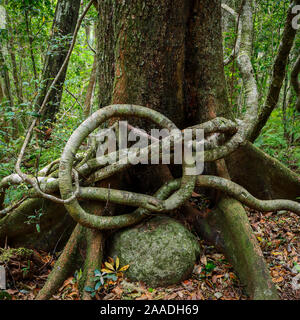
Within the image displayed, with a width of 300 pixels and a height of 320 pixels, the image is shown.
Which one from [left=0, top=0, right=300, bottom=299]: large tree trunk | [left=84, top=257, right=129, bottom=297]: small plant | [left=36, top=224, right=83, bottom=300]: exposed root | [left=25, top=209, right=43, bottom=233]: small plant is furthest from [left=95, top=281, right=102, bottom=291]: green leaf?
[left=25, top=209, right=43, bottom=233]: small plant

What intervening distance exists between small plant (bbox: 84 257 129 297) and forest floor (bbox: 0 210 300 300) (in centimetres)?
4

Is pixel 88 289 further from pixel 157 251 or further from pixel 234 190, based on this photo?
pixel 234 190

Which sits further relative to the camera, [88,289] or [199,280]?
[199,280]

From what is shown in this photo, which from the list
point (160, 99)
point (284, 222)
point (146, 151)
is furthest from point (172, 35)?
point (284, 222)

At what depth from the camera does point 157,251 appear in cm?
249

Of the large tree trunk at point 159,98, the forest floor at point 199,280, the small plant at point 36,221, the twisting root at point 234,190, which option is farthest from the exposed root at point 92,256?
the twisting root at point 234,190

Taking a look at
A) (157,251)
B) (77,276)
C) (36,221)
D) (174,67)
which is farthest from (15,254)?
(174,67)

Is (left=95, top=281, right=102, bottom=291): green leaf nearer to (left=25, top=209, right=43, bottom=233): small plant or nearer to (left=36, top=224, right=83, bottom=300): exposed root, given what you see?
(left=36, top=224, right=83, bottom=300): exposed root

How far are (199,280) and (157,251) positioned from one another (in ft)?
1.76

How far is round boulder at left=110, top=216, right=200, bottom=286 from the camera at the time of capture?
8.03 feet

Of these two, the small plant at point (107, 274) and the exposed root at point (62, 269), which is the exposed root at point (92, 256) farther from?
the exposed root at point (62, 269)

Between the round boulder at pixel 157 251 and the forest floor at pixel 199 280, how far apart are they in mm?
99

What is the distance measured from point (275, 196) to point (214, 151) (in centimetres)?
150
